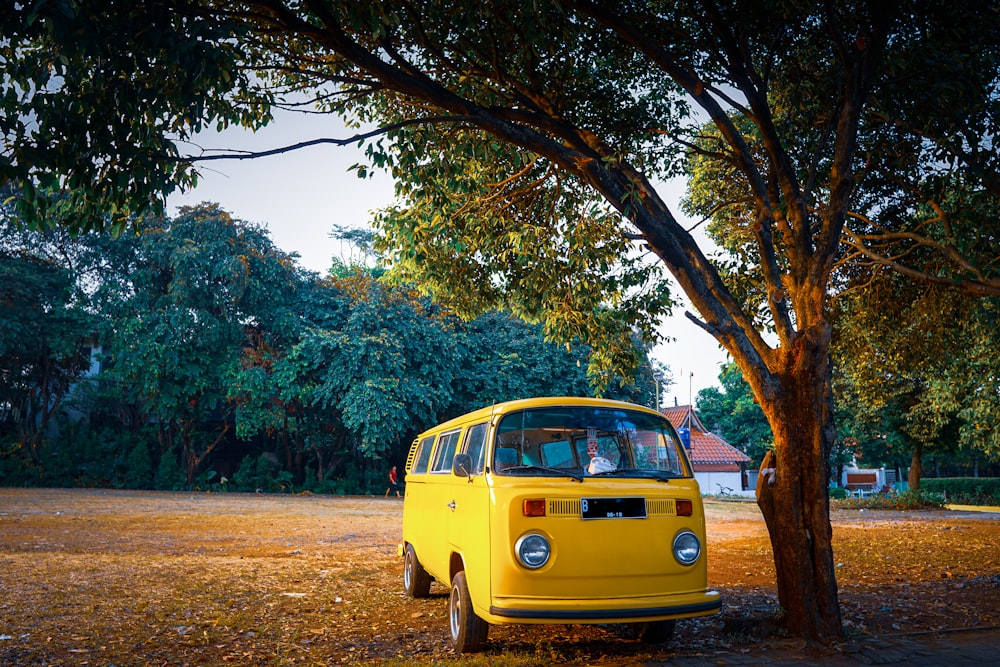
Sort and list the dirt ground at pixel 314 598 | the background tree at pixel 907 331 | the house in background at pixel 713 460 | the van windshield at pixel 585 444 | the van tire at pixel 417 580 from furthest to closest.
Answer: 1. the house in background at pixel 713 460
2. the background tree at pixel 907 331
3. the van tire at pixel 417 580
4. the dirt ground at pixel 314 598
5. the van windshield at pixel 585 444

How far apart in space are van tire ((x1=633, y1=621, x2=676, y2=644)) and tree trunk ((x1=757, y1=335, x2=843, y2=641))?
1.25 meters

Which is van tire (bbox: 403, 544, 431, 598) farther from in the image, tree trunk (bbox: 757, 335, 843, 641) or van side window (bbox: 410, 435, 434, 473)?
tree trunk (bbox: 757, 335, 843, 641)

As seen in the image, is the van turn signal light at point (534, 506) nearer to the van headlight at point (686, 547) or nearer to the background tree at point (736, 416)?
the van headlight at point (686, 547)

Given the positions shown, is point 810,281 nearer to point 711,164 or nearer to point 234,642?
point 234,642

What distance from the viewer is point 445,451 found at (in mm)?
8969

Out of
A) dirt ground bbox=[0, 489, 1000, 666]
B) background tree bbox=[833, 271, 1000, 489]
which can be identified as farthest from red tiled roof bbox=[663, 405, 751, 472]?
dirt ground bbox=[0, 489, 1000, 666]

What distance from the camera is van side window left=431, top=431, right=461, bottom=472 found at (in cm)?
855

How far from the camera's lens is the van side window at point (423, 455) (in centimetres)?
1002

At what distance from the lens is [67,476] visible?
3681cm

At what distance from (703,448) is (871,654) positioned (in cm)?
5234

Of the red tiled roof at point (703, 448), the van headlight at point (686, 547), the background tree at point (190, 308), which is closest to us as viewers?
the van headlight at point (686, 547)

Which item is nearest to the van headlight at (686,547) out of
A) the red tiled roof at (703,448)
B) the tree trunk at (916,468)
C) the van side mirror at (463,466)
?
the van side mirror at (463,466)

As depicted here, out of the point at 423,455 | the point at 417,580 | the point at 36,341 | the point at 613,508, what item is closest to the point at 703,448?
the point at 36,341

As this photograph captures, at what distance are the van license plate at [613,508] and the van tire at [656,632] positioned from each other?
4.52 feet
